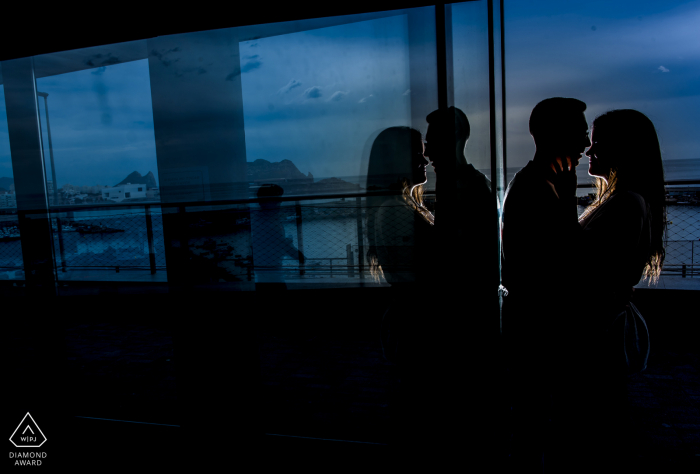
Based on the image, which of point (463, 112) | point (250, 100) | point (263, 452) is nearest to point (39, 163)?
point (250, 100)

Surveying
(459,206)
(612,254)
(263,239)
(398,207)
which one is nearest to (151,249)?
(263,239)

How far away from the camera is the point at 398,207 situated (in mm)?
1405

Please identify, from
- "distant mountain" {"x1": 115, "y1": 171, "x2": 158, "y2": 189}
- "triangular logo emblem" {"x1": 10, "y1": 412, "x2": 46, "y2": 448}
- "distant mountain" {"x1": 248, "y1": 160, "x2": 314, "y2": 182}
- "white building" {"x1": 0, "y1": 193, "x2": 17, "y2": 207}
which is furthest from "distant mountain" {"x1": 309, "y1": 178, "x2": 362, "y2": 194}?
"triangular logo emblem" {"x1": 10, "y1": 412, "x2": 46, "y2": 448}

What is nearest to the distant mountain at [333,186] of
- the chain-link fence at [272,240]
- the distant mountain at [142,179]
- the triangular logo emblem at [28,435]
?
the chain-link fence at [272,240]

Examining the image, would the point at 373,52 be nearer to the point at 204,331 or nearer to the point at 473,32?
the point at 473,32

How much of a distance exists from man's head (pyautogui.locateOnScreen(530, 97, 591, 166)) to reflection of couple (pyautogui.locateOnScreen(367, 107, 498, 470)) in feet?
0.63

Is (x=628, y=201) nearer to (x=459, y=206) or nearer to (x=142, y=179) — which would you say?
(x=459, y=206)

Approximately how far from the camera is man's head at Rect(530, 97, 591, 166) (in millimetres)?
1122

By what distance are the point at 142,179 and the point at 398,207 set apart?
47.2 inches

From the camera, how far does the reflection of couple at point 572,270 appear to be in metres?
1.11

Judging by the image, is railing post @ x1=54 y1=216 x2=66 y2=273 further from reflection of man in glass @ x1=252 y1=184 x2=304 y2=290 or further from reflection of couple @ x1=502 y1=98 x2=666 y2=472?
reflection of couple @ x1=502 y1=98 x2=666 y2=472

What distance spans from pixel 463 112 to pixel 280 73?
95cm

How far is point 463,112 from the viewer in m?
1.15

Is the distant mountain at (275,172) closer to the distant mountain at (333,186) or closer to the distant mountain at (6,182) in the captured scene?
the distant mountain at (333,186)
